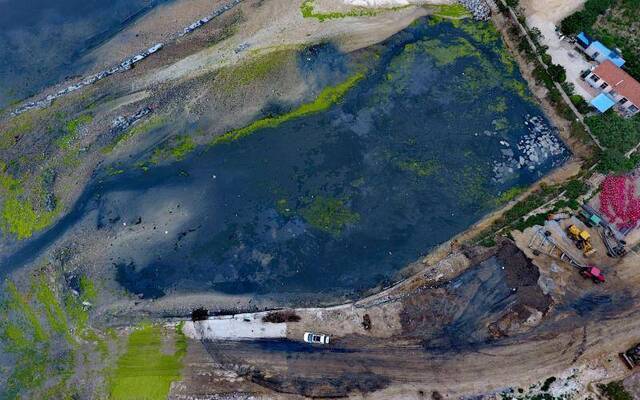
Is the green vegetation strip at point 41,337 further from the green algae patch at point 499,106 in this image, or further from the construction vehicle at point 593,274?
the green algae patch at point 499,106

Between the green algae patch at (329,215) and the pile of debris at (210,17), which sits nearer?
the green algae patch at (329,215)

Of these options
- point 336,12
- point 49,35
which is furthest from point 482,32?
point 49,35

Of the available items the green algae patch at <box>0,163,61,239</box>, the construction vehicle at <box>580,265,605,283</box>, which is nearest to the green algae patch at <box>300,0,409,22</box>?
the green algae patch at <box>0,163,61,239</box>

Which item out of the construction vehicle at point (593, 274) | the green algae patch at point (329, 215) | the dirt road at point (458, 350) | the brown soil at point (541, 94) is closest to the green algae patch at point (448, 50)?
the brown soil at point (541, 94)

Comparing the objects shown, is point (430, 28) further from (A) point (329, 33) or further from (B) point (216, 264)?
(B) point (216, 264)

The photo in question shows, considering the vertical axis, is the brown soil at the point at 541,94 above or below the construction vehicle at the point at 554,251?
above

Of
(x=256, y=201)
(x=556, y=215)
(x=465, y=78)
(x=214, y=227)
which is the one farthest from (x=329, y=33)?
(x=556, y=215)

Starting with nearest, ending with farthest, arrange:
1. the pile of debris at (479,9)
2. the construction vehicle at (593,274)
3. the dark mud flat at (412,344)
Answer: the dark mud flat at (412,344)
the construction vehicle at (593,274)
the pile of debris at (479,9)
